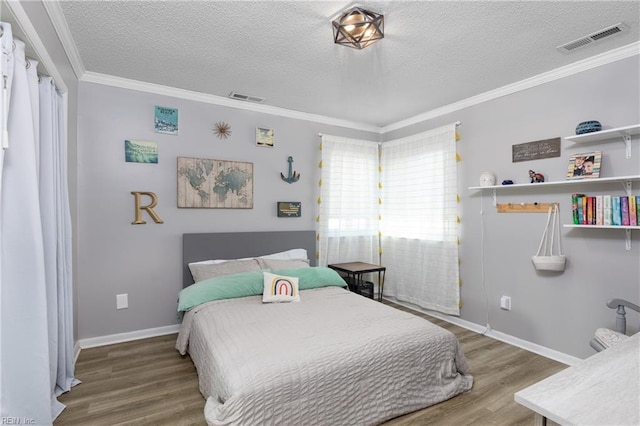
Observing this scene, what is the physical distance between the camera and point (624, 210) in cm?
233

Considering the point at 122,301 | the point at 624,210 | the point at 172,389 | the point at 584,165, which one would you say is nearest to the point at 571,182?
the point at 584,165

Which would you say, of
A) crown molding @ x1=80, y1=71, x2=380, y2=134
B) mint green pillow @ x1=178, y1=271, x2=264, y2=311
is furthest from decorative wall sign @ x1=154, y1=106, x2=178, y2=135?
mint green pillow @ x1=178, y1=271, x2=264, y2=311

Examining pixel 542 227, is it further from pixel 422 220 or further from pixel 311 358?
pixel 311 358

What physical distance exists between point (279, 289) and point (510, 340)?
2.34 metres

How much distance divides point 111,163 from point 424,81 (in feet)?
10.1

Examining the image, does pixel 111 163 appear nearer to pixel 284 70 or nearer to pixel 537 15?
pixel 284 70

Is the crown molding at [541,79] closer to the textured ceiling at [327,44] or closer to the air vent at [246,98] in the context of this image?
the textured ceiling at [327,44]

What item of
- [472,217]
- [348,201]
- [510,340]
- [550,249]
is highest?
[348,201]

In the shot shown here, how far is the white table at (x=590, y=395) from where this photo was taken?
95cm

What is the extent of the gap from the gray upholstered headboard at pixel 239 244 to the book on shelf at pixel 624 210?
2905mm

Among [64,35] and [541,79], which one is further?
[541,79]

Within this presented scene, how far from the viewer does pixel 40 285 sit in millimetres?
1722

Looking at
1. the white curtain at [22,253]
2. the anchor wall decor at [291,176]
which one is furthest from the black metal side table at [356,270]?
the white curtain at [22,253]

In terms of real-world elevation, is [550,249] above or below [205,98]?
below
